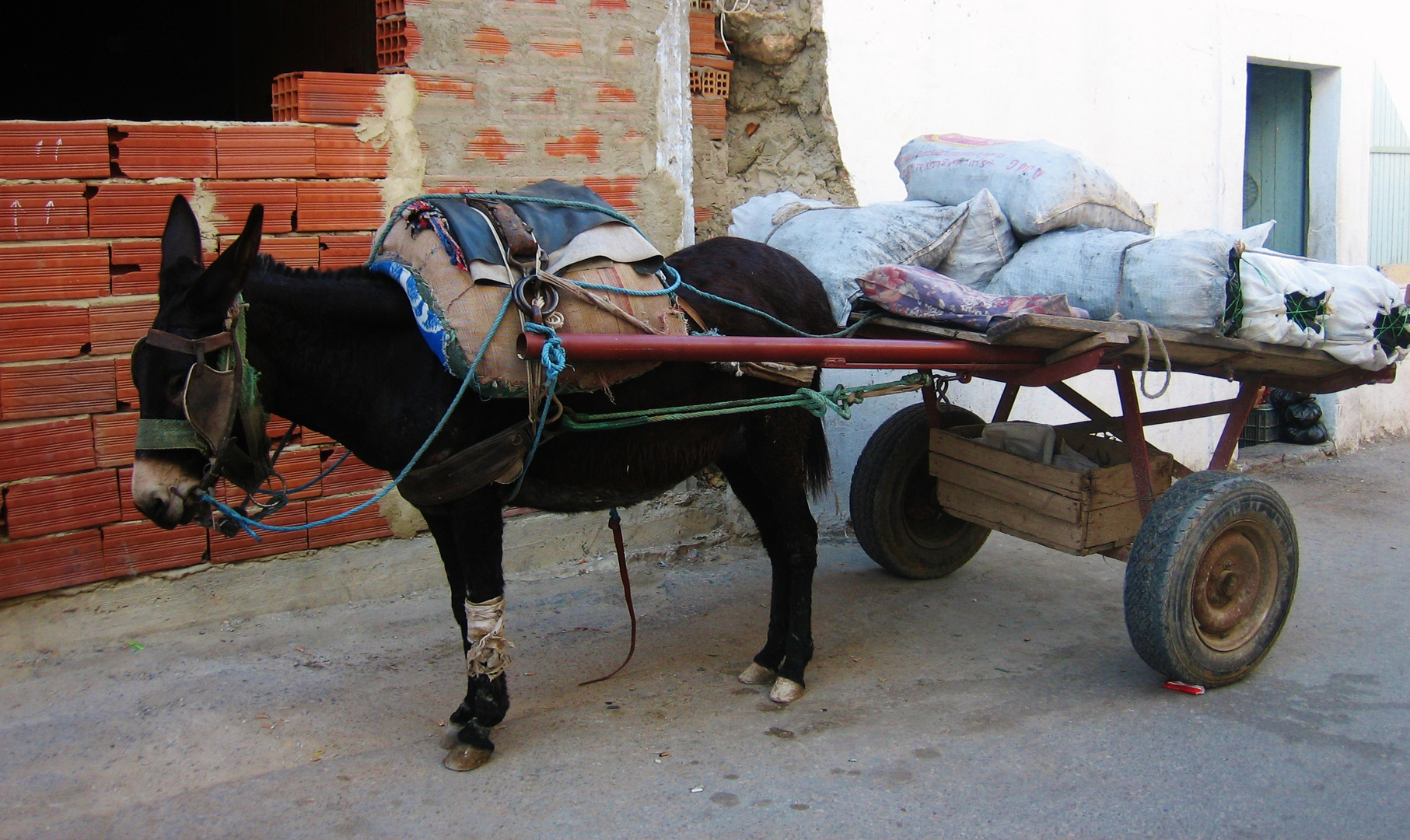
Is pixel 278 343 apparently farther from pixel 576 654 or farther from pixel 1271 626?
pixel 1271 626

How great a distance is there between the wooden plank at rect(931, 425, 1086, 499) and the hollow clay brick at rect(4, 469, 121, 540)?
9.66 ft

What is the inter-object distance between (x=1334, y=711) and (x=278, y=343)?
3.24m

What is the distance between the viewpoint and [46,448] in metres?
3.44

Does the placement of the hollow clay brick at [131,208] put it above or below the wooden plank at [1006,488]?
above

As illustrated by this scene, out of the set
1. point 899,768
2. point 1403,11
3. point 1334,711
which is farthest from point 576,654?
point 1403,11

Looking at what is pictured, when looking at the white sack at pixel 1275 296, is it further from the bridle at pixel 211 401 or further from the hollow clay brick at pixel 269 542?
the hollow clay brick at pixel 269 542

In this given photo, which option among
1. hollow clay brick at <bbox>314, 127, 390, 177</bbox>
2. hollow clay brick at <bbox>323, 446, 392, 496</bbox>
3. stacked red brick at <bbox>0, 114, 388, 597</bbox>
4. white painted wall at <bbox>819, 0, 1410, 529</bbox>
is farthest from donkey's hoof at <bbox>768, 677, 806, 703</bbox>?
hollow clay brick at <bbox>314, 127, 390, 177</bbox>

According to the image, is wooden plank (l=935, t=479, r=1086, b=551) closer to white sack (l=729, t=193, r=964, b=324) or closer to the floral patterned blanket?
the floral patterned blanket

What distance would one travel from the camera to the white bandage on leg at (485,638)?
2.77 m

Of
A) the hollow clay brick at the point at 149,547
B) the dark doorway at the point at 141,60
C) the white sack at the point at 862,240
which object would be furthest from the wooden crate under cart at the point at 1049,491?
the dark doorway at the point at 141,60

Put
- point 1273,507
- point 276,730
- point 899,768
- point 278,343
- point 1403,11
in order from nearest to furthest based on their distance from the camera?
1. point 278,343
2. point 899,768
3. point 276,730
4. point 1273,507
5. point 1403,11

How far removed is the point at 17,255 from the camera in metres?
3.37

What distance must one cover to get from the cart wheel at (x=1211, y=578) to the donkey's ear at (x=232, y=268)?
2.58 metres

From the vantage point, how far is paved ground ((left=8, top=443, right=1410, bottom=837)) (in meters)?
2.61
